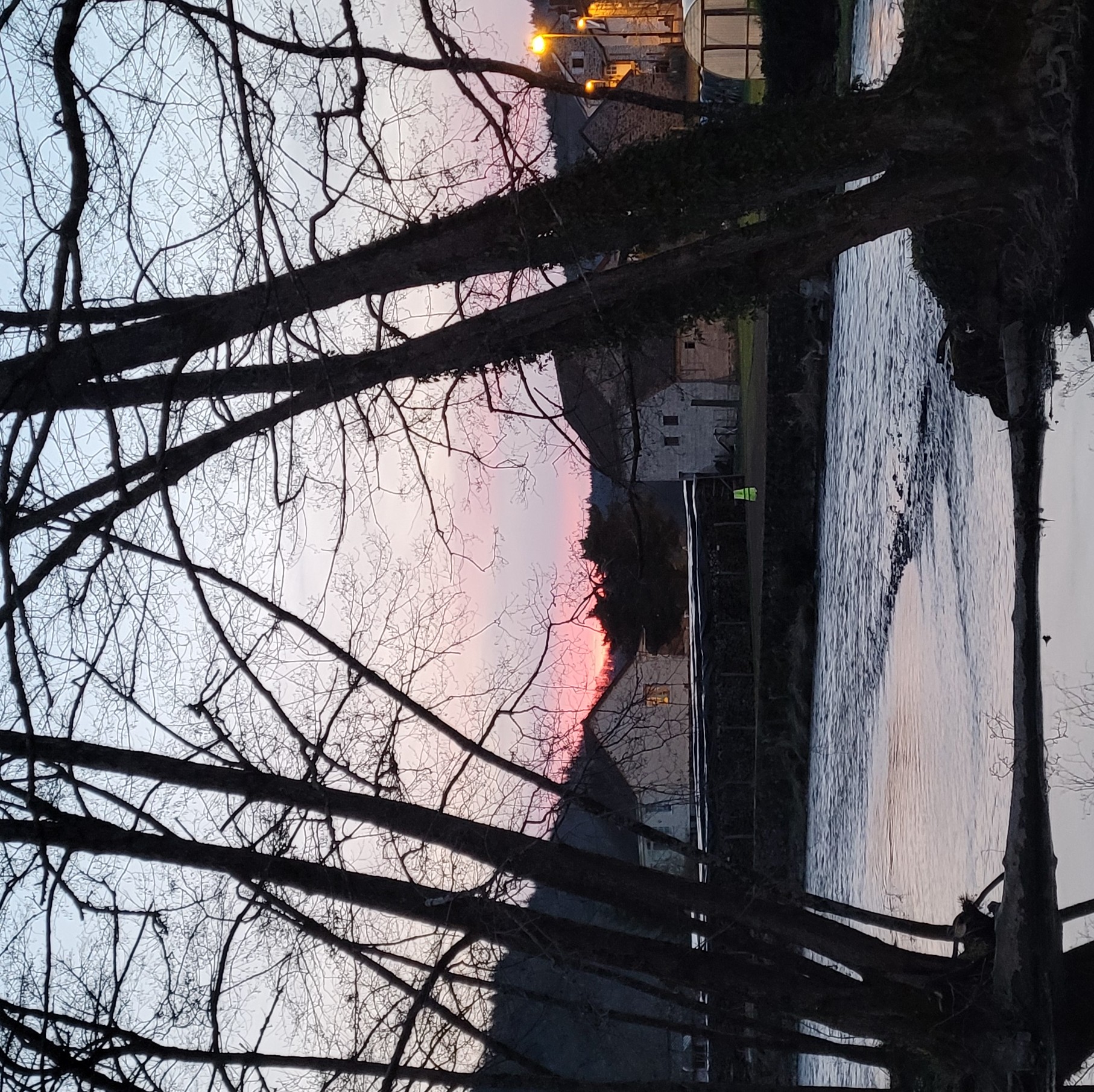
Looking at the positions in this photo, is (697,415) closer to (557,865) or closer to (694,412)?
(694,412)

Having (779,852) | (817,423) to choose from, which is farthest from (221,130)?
(779,852)

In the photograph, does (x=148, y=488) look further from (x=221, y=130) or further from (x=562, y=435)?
(x=562, y=435)

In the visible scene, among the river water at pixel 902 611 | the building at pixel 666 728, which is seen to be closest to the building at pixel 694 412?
the building at pixel 666 728

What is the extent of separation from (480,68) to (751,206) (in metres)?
1.96

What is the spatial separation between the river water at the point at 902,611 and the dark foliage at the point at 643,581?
976 centimetres

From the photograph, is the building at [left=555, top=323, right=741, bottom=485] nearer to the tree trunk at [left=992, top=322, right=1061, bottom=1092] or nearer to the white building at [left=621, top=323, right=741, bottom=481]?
the white building at [left=621, top=323, right=741, bottom=481]

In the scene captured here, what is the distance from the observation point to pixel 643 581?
2609 centimetres

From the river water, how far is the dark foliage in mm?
9761

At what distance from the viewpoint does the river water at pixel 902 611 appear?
10.2 meters

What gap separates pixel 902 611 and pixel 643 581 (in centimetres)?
1302

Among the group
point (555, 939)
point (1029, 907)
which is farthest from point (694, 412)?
point (1029, 907)

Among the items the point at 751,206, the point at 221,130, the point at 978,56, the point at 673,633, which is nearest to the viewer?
the point at 221,130

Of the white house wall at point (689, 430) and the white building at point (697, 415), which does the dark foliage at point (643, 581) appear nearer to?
the white house wall at point (689, 430)

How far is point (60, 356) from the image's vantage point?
21.4 feet
